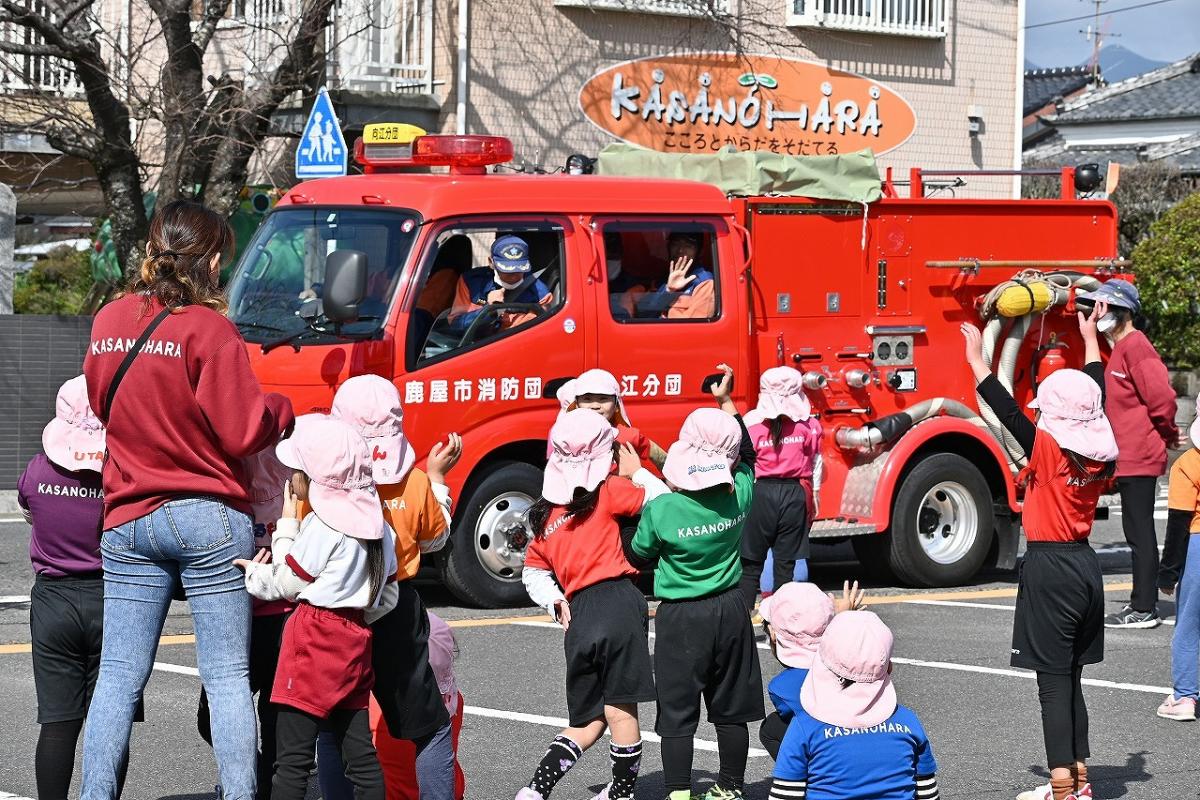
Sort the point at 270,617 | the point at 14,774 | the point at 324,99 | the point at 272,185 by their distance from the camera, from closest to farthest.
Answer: the point at 270,617, the point at 14,774, the point at 324,99, the point at 272,185

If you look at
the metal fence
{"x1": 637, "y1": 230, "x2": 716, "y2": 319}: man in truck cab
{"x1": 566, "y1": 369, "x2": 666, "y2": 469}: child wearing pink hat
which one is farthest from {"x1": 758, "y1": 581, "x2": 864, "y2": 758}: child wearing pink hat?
the metal fence

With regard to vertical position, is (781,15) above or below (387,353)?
above

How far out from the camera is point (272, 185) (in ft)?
58.4

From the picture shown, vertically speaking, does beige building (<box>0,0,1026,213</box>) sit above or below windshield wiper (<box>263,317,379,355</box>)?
above

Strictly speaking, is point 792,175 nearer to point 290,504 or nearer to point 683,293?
point 683,293

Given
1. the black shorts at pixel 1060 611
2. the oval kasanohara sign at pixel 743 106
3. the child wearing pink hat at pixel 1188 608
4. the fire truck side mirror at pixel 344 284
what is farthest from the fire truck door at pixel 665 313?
the oval kasanohara sign at pixel 743 106

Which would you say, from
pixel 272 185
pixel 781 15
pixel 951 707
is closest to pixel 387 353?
pixel 951 707

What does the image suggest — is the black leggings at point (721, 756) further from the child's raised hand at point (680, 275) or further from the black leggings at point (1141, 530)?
the child's raised hand at point (680, 275)

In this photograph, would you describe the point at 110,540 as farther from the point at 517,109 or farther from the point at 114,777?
the point at 517,109

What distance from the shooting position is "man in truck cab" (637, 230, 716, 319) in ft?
34.1

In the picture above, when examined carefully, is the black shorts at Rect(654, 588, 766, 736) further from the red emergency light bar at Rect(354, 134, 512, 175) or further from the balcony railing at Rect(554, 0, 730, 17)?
the balcony railing at Rect(554, 0, 730, 17)

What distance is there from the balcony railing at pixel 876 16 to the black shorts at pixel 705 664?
49.0 feet

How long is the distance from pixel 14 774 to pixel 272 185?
1211cm

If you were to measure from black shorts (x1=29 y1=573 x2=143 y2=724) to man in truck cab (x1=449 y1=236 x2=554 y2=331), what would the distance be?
4.61 m
